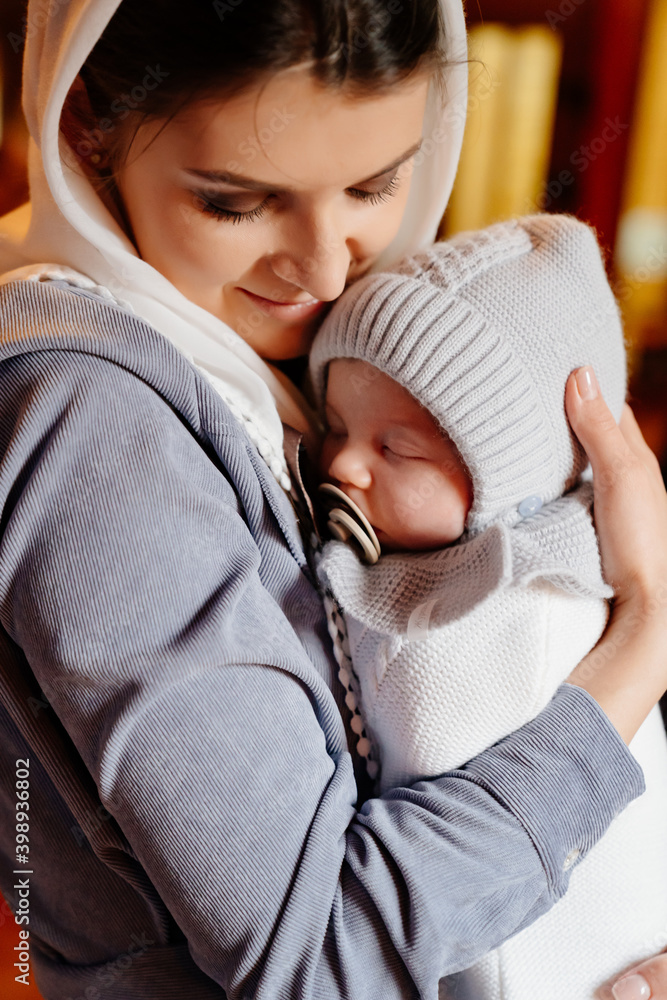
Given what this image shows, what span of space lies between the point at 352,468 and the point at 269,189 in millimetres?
333

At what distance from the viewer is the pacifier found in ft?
3.06

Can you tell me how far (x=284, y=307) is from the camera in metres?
0.93

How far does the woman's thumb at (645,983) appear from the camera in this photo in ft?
2.77

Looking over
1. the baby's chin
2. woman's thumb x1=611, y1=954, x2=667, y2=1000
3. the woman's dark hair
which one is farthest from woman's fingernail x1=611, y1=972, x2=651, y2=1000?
the woman's dark hair

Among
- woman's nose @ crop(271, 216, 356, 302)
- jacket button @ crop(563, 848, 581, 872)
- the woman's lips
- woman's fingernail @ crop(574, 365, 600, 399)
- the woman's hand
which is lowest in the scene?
jacket button @ crop(563, 848, 581, 872)

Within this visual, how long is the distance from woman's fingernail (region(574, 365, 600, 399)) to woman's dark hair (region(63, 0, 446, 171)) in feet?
1.25

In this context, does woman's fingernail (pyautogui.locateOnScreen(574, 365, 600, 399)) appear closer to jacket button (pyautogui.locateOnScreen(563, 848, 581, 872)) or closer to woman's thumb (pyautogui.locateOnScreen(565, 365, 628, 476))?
woman's thumb (pyautogui.locateOnScreen(565, 365, 628, 476))

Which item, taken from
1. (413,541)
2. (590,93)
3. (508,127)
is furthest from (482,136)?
(413,541)

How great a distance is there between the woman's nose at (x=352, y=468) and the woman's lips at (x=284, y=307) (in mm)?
172

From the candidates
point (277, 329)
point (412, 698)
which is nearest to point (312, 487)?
point (277, 329)

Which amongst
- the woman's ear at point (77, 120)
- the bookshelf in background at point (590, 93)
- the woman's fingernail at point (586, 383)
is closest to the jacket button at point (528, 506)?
the woman's fingernail at point (586, 383)

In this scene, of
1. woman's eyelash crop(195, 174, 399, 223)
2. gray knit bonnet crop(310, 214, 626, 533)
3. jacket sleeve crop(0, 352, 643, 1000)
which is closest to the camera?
jacket sleeve crop(0, 352, 643, 1000)

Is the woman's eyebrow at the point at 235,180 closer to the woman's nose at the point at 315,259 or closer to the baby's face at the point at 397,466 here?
the woman's nose at the point at 315,259

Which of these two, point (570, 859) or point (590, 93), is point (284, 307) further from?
point (590, 93)
